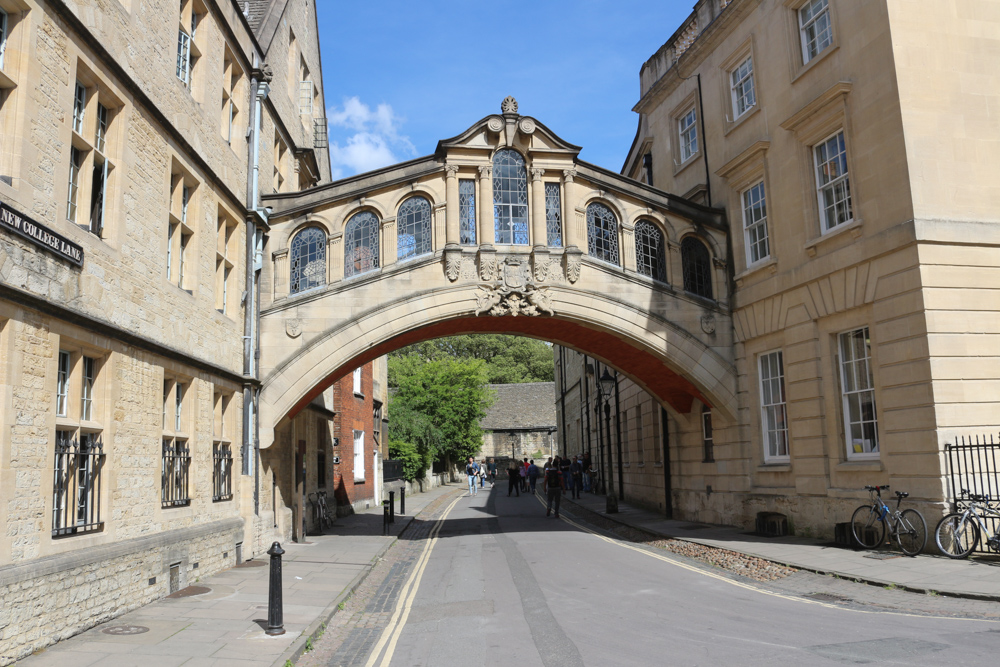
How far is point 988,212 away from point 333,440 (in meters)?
17.9

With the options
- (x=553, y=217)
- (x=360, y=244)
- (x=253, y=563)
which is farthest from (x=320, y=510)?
(x=553, y=217)

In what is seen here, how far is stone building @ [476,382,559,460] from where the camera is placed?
64.5 m

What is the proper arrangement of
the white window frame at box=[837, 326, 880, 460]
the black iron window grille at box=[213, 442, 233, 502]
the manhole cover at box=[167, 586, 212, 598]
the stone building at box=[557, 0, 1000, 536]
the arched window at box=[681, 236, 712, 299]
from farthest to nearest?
the arched window at box=[681, 236, 712, 299]
the white window frame at box=[837, 326, 880, 460]
the black iron window grille at box=[213, 442, 233, 502]
the stone building at box=[557, 0, 1000, 536]
the manhole cover at box=[167, 586, 212, 598]

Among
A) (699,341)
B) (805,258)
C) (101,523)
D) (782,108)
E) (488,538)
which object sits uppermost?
(782,108)

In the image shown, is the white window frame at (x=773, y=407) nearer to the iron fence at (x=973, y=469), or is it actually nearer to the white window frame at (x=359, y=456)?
the iron fence at (x=973, y=469)

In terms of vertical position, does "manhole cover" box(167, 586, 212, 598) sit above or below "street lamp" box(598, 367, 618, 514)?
below

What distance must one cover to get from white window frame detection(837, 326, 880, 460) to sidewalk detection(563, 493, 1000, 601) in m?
1.84

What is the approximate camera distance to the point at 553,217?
1738cm

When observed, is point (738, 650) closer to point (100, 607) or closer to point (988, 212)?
point (100, 607)

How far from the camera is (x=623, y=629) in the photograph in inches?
311

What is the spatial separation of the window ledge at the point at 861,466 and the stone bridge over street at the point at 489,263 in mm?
3804

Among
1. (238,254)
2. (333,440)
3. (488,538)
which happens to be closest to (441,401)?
(333,440)

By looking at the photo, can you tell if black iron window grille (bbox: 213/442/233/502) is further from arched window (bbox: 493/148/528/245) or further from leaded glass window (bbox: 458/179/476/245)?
→ arched window (bbox: 493/148/528/245)

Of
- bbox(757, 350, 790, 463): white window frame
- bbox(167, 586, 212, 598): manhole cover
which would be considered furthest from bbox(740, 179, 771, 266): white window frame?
bbox(167, 586, 212, 598): manhole cover
